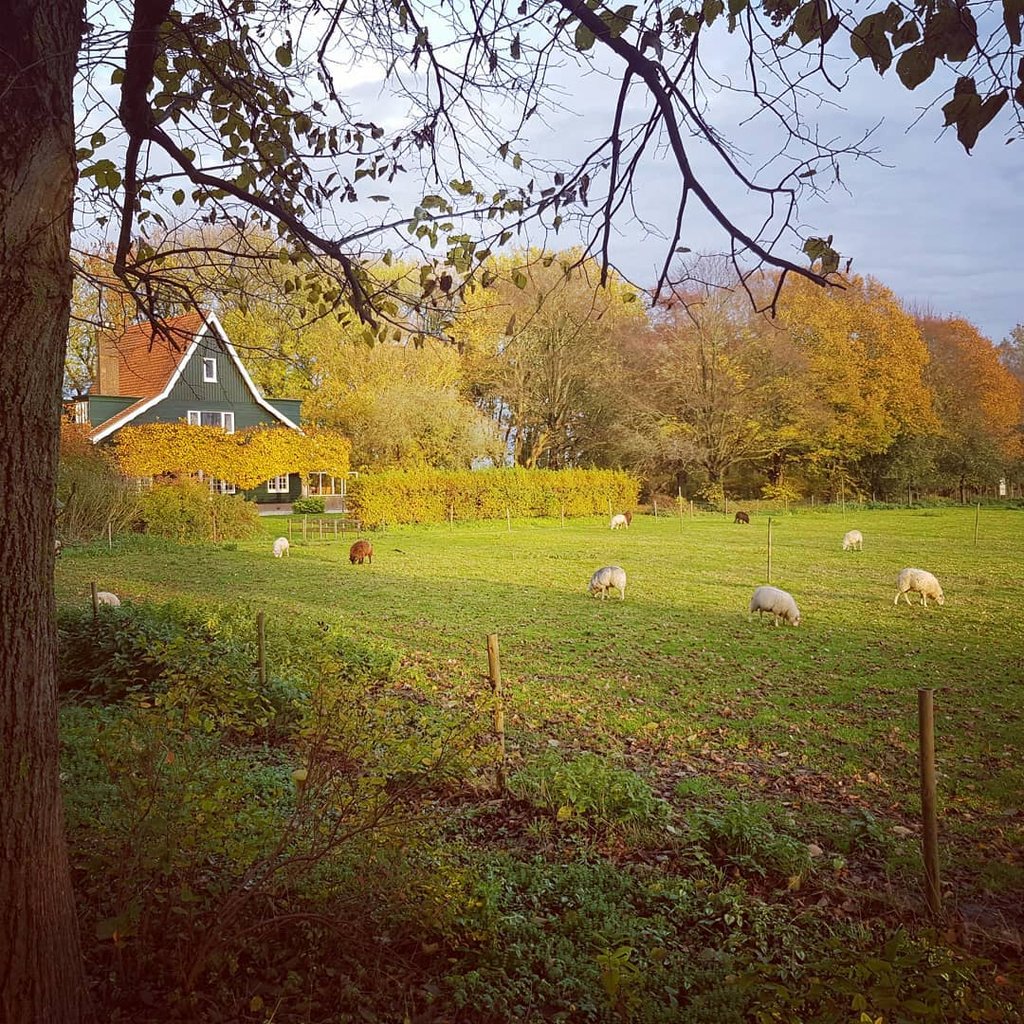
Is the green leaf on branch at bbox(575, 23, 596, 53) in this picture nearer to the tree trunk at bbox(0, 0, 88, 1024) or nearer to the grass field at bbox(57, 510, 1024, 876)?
the tree trunk at bbox(0, 0, 88, 1024)

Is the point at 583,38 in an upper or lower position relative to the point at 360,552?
upper

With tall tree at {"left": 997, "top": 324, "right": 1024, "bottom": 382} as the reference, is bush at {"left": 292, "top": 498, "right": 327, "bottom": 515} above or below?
below

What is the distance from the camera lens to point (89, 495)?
22641 millimetres

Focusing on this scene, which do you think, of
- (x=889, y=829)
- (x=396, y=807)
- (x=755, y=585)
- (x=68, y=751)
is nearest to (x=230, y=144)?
(x=396, y=807)

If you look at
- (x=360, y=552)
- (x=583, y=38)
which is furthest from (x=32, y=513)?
(x=360, y=552)

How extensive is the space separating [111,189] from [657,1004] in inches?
161

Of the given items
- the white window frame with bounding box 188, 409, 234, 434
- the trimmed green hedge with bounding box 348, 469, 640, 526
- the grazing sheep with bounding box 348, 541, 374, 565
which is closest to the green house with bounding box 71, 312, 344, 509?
the white window frame with bounding box 188, 409, 234, 434

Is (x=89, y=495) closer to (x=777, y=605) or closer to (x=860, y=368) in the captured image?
(x=777, y=605)

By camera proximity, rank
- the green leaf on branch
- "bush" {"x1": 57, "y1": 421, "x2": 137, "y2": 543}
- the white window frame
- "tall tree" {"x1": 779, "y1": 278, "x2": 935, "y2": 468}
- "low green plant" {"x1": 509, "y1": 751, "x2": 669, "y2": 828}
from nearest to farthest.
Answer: the green leaf on branch
"low green plant" {"x1": 509, "y1": 751, "x2": 669, "y2": 828}
"bush" {"x1": 57, "y1": 421, "x2": 137, "y2": 543}
the white window frame
"tall tree" {"x1": 779, "y1": 278, "x2": 935, "y2": 468}

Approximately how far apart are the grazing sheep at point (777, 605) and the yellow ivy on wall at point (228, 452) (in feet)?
74.7

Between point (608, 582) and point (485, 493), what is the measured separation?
21.8 meters

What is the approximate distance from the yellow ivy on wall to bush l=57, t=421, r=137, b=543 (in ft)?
12.7

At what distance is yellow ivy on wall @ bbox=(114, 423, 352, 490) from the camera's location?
94.0ft

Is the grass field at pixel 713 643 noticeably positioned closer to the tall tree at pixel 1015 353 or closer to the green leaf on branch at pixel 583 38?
the green leaf on branch at pixel 583 38
